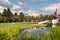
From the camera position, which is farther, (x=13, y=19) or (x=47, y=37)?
(x=13, y=19)

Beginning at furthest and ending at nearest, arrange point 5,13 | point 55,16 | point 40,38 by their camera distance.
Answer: point 5,13 → point 55,16 → point 40,38

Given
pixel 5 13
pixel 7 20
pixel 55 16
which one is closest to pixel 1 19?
pixel 7 20

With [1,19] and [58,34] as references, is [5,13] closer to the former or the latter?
[1,19]

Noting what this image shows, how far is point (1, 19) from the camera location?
94.6 meters

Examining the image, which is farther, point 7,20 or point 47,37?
point 7,20

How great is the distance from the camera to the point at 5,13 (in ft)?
393

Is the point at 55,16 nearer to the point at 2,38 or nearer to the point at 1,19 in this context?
the point at 2,38

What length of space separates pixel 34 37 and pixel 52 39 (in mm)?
842

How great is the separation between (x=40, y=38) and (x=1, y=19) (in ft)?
284

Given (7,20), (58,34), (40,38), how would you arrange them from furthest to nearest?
(7,20), (58,34), (40,38)

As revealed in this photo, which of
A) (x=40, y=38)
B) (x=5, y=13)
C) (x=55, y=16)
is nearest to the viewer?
(x=40, y=38)

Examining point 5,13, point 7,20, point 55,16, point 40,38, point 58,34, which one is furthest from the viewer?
point 5,13

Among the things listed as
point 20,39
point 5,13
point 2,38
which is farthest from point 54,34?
point 5,13

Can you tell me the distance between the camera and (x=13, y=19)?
10756 centimetres
